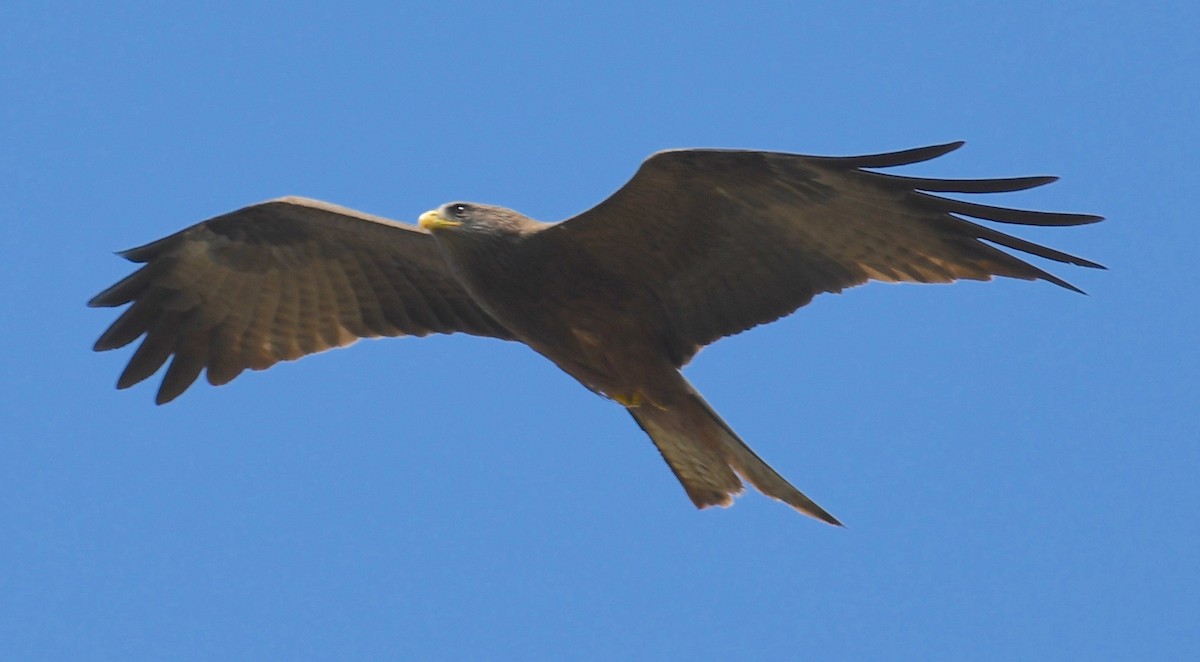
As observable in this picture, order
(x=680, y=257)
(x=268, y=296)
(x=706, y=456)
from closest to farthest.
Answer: (x=680, y=257) < (x=706, y=456) < (x=268, y=296)

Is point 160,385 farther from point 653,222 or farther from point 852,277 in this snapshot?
point 852,277

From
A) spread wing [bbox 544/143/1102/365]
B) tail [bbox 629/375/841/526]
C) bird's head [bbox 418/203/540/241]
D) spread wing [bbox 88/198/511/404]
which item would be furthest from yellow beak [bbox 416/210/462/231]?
tail [bbox 629/375/841/526]

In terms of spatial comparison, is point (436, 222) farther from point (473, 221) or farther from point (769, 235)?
point (769, 235)

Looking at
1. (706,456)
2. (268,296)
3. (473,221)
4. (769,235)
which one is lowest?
(706,456)

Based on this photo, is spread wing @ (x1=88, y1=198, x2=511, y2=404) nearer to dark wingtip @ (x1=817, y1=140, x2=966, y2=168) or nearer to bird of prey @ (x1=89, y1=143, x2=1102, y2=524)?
bird of prey @ (x1=89, y1=143, x2=1102, y2=524)

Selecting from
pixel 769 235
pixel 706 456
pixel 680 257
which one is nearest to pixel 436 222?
pixel 680 257
